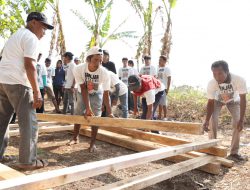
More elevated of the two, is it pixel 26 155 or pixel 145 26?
pixel 145 26

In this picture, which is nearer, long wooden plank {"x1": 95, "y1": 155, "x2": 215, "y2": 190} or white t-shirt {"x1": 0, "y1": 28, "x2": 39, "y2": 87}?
long wooden plank {"x1": 95, "y1": 155, "x2": 215, "y2": 190}

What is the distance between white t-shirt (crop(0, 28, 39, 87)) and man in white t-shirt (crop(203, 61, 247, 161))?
244cm

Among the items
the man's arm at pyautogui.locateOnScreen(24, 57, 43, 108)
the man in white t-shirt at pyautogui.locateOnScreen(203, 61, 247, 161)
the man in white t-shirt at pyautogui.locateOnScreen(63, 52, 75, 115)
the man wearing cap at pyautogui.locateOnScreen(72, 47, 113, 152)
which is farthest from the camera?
the man in white t-shirt at pyautogui.locateOnScreen(63, 52, 75, 115)

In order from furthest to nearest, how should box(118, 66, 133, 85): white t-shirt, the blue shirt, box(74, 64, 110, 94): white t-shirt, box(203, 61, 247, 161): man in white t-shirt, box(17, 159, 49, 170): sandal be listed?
1. box(118, 66, 133, 85): white t-shirt
2. the blue shirt
3. box(74, 64, 110, 94): white t-shirt
4. box(203, 61, 247, 161): man in white t-shirt
5. box(17, 159, 49, 170): sandal

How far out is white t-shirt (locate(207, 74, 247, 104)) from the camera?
4.20 metres

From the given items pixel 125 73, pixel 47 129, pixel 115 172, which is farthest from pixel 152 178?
pixel 125 73

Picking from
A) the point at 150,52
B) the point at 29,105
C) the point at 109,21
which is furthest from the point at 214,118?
the point at 109,21

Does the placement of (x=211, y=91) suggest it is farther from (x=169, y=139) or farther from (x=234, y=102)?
(x=169, y=139)

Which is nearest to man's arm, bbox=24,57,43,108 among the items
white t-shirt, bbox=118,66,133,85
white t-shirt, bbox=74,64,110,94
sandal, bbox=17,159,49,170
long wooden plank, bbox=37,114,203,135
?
sandal, bbox=17,159,49,170

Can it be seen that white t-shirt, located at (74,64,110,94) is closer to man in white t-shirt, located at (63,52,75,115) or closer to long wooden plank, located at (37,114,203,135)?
long wooden plank, located at (37,114,203,135)

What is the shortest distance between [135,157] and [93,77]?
223 cm

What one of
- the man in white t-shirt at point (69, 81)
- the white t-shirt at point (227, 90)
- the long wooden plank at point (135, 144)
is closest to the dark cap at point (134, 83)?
the long wooden plank at point (135, 144)

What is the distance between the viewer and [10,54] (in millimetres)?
3287

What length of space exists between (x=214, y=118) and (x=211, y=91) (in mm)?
517
